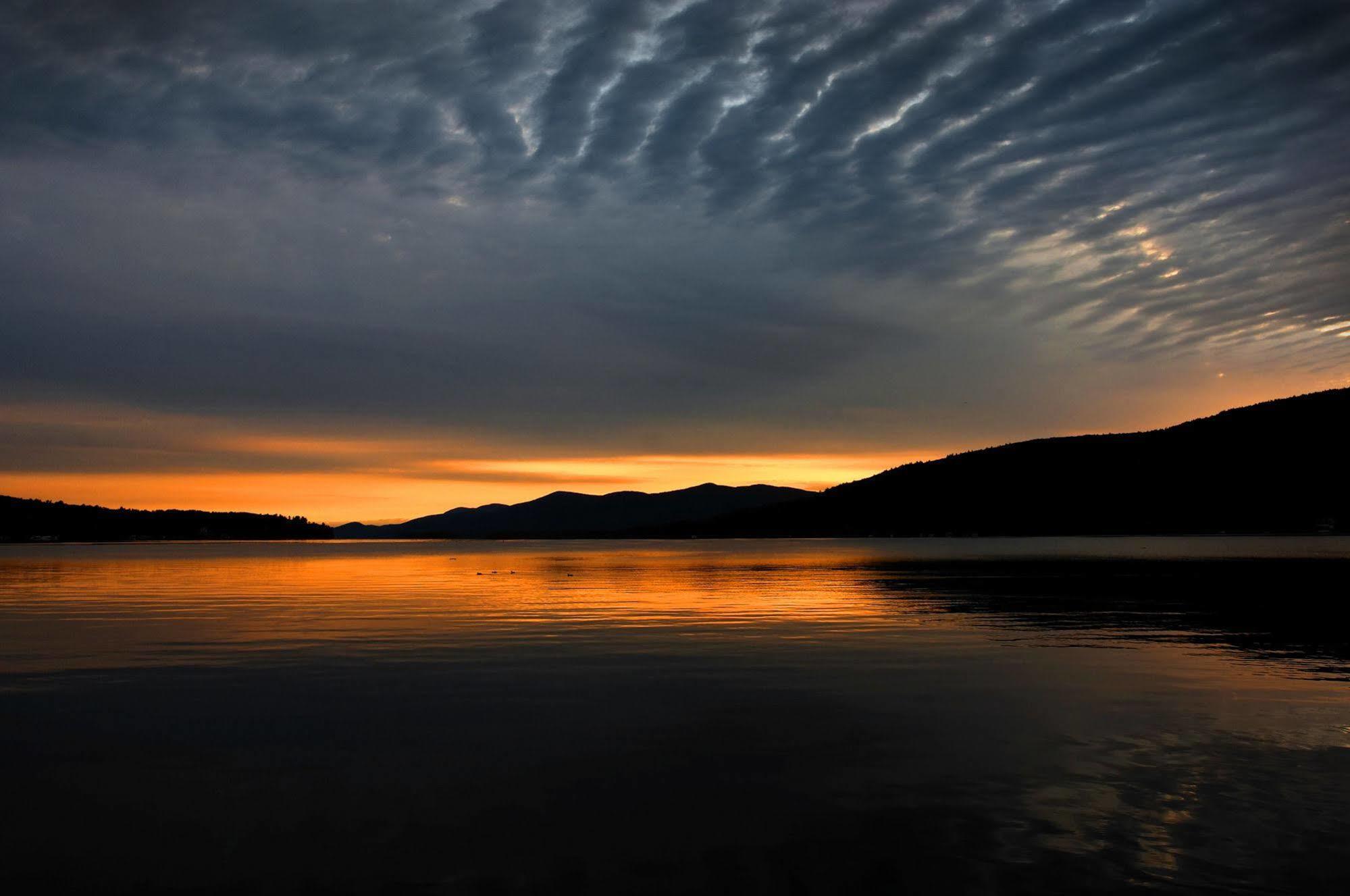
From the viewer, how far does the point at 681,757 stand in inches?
632

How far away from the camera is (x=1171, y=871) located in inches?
412

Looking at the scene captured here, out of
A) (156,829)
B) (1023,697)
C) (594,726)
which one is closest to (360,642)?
(594,726)

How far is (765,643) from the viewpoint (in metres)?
31.6

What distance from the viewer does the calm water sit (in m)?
11.0

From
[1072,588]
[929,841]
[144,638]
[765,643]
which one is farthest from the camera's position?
[1072,588]

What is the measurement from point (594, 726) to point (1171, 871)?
36.6 ft

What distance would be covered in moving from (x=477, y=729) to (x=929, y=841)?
10.1 meters

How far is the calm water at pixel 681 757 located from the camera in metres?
11.0

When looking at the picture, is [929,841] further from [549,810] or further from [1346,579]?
[1346,579]

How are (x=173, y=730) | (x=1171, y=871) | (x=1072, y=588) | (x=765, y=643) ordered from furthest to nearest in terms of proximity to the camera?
1. (x=1072, y=588)
2. (x=765, y=643)
3. (x=173, y=730)
4. (x=1171, y=871)

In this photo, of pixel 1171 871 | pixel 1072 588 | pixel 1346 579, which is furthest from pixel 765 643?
pixel 1346 579

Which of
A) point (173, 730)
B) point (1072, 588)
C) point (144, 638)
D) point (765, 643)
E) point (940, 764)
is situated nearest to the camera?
point (940, 764)

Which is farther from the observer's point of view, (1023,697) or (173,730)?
(1023,697)

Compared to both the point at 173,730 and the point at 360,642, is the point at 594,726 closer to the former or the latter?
the point at 173,730
